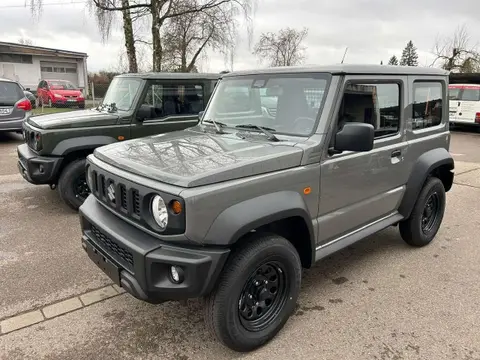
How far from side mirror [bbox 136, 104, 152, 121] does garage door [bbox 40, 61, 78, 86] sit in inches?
1219

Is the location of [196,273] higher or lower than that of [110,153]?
lower

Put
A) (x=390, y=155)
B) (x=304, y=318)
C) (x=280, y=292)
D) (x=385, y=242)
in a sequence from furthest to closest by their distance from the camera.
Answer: (x=385, y=242) → (x=390, y=155) → (x=304, y=318) → (x=280, y=292)

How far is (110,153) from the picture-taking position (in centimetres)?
294

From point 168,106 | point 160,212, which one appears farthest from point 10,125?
point 160,212

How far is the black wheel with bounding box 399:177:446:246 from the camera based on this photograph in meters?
4.03

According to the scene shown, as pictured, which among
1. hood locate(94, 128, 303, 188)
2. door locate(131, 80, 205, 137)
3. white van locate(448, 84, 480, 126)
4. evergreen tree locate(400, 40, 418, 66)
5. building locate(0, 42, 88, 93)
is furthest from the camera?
evergreen tree locate(400, 40, 418, 66)

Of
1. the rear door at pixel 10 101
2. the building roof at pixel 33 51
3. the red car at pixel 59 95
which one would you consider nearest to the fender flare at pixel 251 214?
the rear door at pixel 10 101

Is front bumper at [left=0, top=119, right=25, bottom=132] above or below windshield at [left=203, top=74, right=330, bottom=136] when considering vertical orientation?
below

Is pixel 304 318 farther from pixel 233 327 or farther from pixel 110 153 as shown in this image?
pixel 110 153

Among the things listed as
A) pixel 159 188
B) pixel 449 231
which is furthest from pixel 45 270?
pixel 449 231

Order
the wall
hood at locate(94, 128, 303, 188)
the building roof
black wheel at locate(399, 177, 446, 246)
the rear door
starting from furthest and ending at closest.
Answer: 1. the wall
2. the building roof
3. the rear door
4. black wheel at locate(399, 177, 446, 246)
5. hood at locate(94, 128, 303, 188)

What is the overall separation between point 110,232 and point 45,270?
5.27ft

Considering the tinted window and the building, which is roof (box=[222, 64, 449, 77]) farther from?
the building

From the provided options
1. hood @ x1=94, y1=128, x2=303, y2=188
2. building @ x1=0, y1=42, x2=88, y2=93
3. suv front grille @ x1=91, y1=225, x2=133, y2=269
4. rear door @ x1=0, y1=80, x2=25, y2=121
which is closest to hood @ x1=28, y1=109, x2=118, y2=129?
hood @ x1=94, y1=128, x2=303, y2=188
